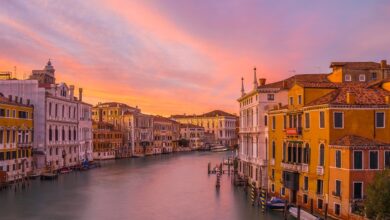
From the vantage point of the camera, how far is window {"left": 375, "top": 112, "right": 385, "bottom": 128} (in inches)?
657

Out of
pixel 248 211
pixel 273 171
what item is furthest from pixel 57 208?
pixel 273 171

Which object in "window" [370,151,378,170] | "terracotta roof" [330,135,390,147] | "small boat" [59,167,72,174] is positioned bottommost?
"small boat" [59,167,72,174]

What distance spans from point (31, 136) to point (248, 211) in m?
20.9

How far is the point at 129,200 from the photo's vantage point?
Answer: 78.2ft

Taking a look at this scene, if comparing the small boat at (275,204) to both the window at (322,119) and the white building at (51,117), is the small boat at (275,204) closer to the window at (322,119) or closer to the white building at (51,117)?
the window at (322,119)

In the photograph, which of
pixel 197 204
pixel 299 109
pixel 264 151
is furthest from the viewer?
pixel 264 151

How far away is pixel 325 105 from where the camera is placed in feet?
55.1

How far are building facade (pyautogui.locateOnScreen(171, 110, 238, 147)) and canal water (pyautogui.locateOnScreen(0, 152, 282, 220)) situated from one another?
71.1 metres

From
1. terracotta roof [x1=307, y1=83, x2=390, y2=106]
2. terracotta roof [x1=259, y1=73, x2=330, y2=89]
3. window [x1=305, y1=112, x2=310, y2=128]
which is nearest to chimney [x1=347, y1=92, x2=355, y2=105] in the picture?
terracotta roof [x1=307, y1=83, x2=390, y2=106]

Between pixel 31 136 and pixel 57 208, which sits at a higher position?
pixel 31 136

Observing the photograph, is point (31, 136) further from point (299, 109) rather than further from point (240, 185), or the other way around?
point (299, 109)

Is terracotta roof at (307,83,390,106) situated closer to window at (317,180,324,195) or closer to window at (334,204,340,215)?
window at (317,180,324,195)

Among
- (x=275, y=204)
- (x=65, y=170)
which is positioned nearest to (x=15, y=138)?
(x=65, y=170)

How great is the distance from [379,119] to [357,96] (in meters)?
1.14
